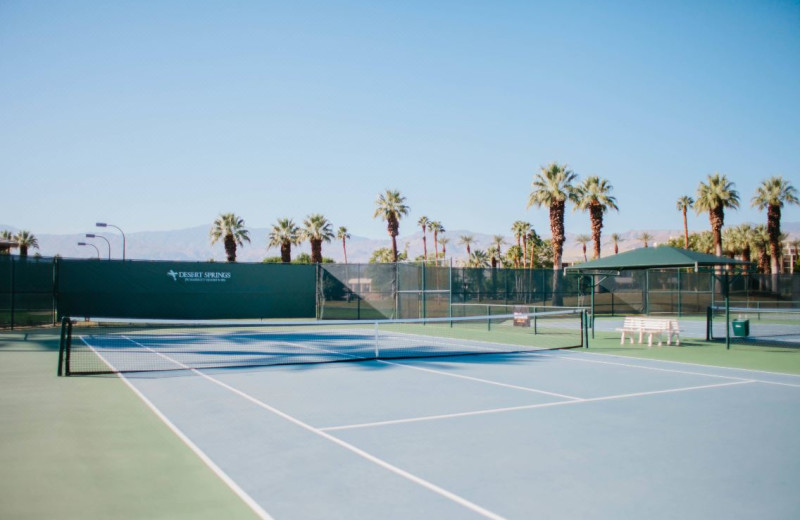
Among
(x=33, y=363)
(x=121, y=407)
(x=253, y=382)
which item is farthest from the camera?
(x=33, y=363)

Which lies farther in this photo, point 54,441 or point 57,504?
point 54,441

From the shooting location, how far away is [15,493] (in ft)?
17.3

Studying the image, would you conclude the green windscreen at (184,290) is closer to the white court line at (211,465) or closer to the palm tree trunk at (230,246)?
the white court line at (211,465)

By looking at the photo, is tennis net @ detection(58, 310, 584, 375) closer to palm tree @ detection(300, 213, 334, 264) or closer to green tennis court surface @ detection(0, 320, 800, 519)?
green tennis court surface @ detection(0, 320, 800, 519)

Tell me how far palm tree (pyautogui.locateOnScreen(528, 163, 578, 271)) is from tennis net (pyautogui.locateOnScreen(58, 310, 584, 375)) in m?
20.7

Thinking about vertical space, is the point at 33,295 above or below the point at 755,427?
above

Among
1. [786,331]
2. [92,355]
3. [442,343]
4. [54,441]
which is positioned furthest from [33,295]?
[786,331]

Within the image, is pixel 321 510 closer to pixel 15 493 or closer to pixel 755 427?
pixel 15 493

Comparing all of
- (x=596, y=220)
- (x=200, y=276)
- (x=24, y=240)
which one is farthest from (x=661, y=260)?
(x=24, y=240)

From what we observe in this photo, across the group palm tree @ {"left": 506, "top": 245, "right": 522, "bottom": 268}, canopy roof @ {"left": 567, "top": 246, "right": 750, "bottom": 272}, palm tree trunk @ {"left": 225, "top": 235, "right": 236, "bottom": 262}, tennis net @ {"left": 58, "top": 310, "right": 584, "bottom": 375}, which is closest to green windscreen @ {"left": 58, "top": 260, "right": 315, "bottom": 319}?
tennis net @ {"left": 58, "top": 310, "right": 584, "bottom": 375}

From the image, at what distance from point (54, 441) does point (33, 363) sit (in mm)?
7779

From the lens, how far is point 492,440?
7.06 m

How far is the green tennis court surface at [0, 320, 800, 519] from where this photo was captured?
5.07 m

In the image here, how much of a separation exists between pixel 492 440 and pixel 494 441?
0.05 m
